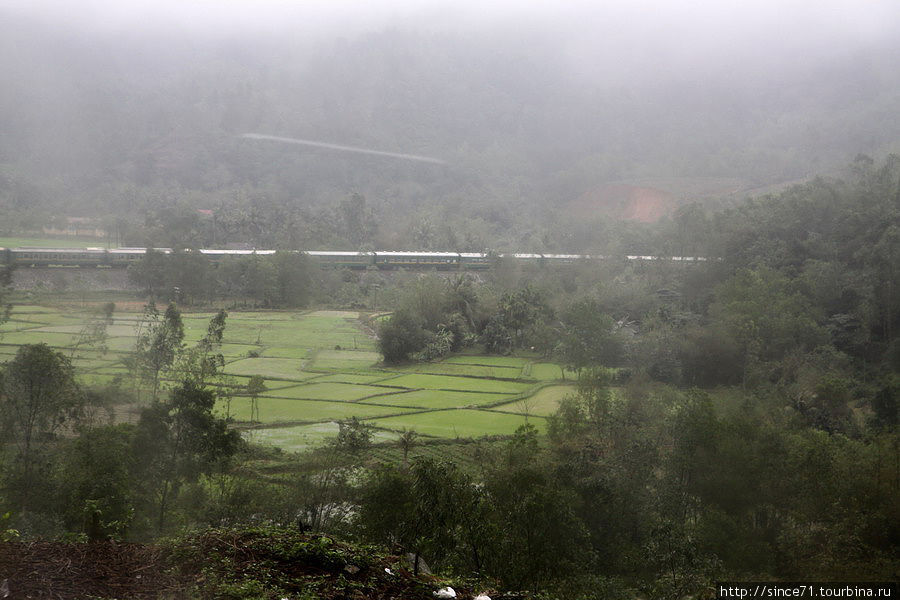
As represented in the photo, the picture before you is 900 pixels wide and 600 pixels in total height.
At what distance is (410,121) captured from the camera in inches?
2682

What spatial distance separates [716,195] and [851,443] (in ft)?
114

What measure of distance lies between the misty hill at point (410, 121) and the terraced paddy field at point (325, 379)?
24.0m

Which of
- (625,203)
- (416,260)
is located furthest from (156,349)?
(625,203)

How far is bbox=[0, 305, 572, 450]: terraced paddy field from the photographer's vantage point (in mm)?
14867

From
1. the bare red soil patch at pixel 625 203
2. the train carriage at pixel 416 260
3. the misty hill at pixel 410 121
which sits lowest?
the train carriage at pixel 416 260

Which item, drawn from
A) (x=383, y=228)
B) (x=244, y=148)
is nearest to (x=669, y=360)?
(x=383, y=228)

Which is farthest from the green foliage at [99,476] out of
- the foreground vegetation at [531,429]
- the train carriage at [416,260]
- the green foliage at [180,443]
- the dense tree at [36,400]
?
the train carriage at [416,260]

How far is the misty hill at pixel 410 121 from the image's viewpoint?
4881cm

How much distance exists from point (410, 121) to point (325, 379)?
2042 inches

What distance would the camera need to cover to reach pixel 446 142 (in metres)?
65.8

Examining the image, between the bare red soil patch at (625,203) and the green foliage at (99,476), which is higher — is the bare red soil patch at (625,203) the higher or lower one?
the higher one

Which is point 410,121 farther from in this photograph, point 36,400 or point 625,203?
point 36,400

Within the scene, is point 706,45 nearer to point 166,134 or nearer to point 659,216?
point 659,216

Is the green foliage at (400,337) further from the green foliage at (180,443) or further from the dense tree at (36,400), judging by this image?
the green foliage at (180,443)
